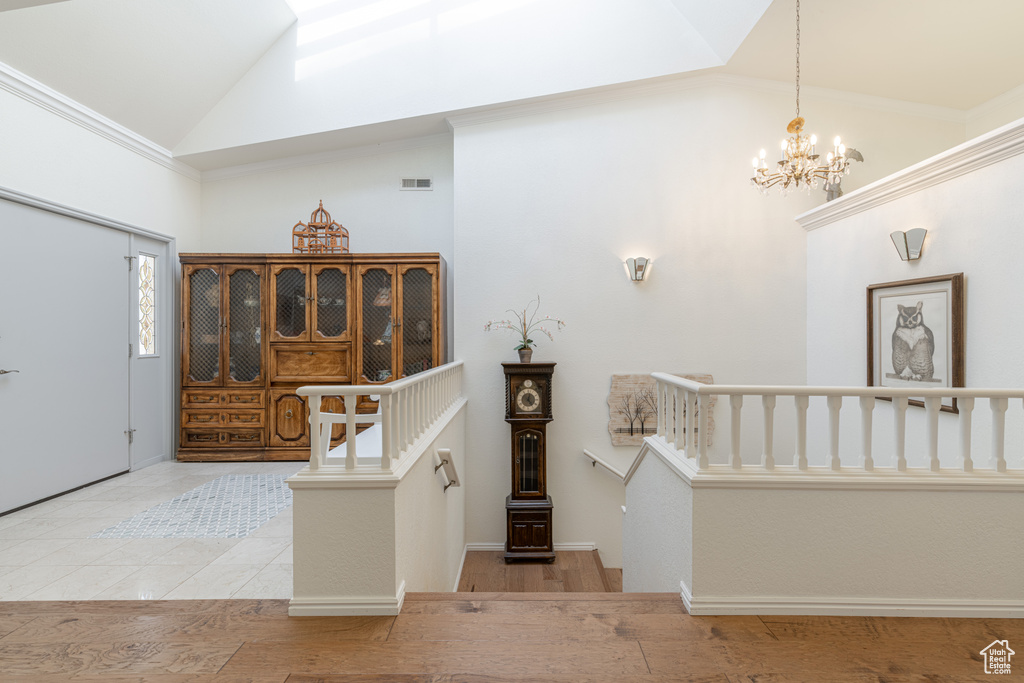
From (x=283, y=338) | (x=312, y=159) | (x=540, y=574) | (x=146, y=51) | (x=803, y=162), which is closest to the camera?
(x=803, y=162)

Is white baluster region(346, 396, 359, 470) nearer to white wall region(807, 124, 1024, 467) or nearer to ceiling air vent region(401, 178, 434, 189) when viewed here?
white wall region(807, 124, 1024, 467)

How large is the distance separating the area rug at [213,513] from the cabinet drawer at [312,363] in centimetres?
104

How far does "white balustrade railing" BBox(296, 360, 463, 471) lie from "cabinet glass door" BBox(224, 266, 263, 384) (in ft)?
7.67

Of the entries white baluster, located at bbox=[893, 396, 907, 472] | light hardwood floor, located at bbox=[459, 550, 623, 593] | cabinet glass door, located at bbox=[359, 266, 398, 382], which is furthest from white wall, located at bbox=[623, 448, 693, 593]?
cabinet glass door, located at bbox=[359, 266, 398, 382]

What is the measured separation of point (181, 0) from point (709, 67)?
445 centimetres

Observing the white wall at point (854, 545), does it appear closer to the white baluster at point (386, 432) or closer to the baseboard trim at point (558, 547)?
the white baluster at point (386, 432)

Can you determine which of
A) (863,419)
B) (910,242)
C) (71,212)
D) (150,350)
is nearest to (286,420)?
(150,350)

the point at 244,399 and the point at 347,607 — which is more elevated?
the point at 244,399

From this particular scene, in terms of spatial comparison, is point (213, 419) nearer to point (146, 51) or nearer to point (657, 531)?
point (146, 51)

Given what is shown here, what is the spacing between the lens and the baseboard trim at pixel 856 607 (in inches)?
81.2

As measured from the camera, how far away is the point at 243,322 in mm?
4957

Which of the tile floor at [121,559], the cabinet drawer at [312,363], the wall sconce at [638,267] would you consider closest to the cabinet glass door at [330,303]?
the cabinet drawer at [312,363]

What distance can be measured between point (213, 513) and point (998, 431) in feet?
14.5

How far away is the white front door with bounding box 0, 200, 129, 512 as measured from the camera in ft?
11.6
